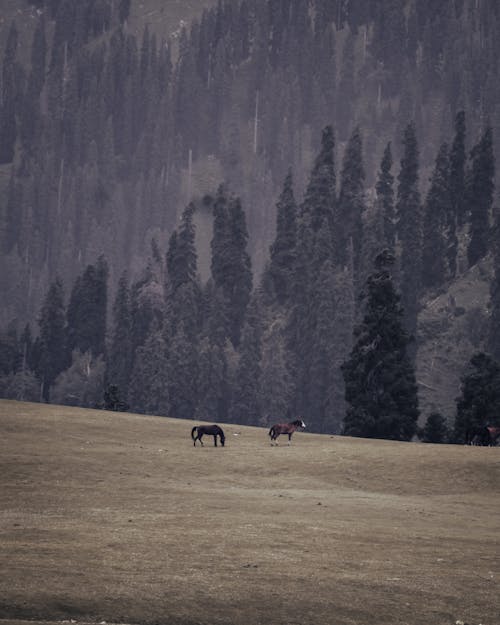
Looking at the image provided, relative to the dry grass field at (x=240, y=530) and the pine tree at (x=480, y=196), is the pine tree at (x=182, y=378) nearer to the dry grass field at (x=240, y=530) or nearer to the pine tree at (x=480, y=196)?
the pine tree at (x=480, y=196)

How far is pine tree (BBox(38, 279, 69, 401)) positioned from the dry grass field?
436ft

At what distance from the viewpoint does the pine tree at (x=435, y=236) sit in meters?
184

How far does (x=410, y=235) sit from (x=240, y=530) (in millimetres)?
150398

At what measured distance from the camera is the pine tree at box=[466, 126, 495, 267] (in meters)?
183

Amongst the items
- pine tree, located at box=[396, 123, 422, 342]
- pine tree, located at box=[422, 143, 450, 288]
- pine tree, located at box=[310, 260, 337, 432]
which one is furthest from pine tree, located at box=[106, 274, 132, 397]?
pine tree, located at box=[422, 143, 450, 288]

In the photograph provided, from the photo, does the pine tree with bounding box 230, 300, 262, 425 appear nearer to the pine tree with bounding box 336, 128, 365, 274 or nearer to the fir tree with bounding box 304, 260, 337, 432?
the fir tree with bounding box 304, 260, 337, 432

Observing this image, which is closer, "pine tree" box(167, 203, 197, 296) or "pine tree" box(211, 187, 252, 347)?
"pine tree" box(167, 203, 197, 296)

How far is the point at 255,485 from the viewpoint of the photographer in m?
46.8

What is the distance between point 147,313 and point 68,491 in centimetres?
14720

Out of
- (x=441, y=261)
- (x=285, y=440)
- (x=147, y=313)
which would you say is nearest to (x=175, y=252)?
(x=147, y=313)

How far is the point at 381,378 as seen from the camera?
92.0m

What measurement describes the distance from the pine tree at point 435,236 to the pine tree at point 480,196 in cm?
424

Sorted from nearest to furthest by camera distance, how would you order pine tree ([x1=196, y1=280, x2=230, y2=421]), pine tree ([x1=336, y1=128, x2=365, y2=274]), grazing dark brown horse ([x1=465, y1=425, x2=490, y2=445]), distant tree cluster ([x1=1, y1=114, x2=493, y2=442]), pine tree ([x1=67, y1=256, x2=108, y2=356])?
1. grazing dark brown horse ([x1=465, y1=425, x2=490, y2=445])
2. distant tree cluster ([x1=1, y1=114, x2=493, y2=442])
3. pine tree ([x1=196, y1=280, x2=230, y2=421])
4. pine tree ([x1=67, y1=256, x2=108, y2=356])
5. pine tree ([x1=336, y1=128, x2=365, y2=274])

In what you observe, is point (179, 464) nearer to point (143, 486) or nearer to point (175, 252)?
point (143, 486)
